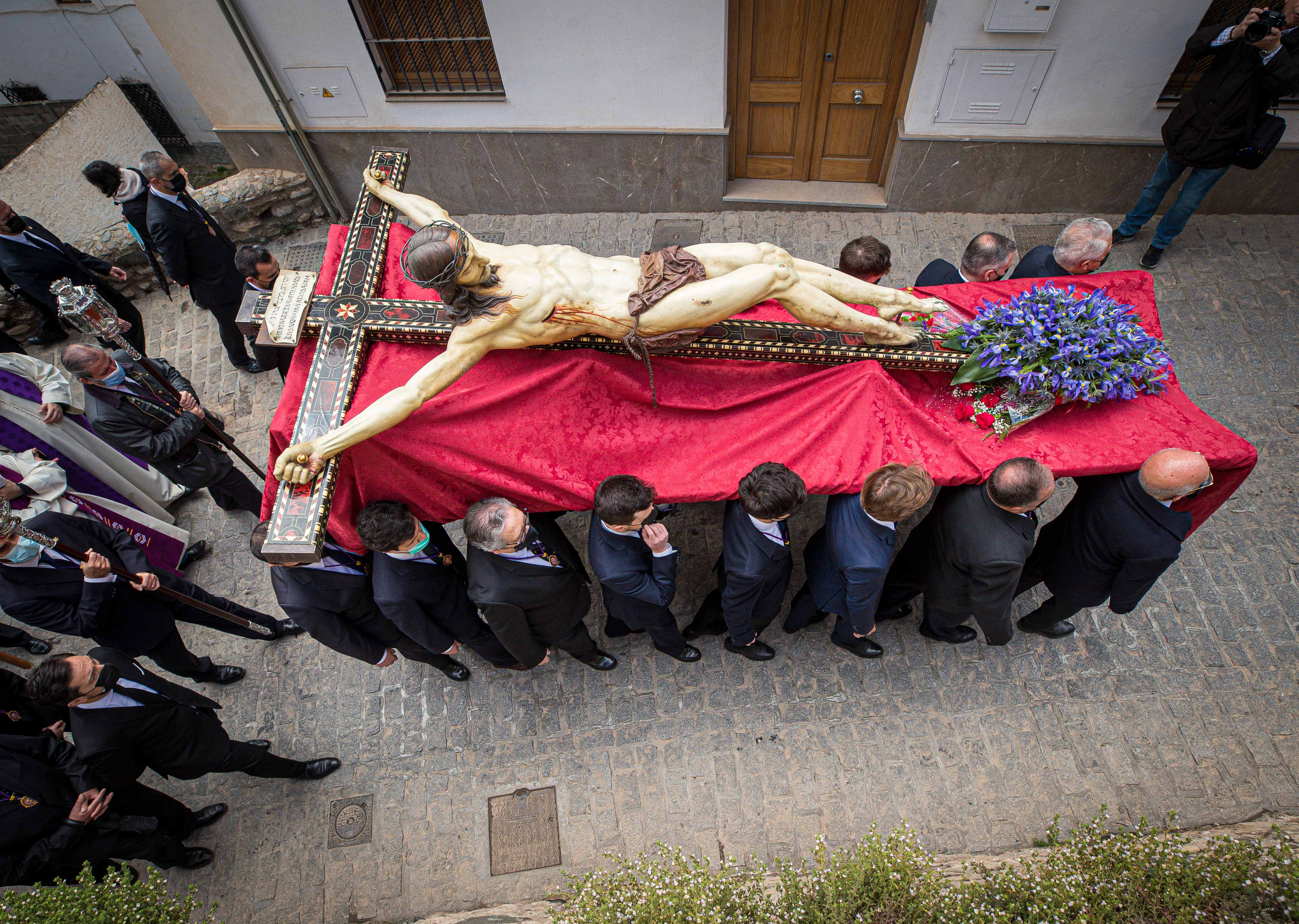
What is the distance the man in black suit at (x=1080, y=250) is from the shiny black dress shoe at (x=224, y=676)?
5.98 meters

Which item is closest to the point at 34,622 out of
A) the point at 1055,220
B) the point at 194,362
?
the point at 194,362

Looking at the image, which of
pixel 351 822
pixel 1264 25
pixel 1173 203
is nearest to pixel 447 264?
pixel 351 822

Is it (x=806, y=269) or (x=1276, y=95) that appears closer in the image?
(x=806, y=269)

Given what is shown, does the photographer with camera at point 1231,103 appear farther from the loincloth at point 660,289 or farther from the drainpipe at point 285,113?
the drainpipe at point 285,113

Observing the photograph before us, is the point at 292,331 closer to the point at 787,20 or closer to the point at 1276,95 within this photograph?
the point at 787,20

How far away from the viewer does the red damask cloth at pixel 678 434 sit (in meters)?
3.57

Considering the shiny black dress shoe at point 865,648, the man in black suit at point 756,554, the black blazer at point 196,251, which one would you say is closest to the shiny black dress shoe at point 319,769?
the man in black suit at point 756,554

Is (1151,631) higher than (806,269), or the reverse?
(806,269)

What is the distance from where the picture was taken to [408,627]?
3.74 metres

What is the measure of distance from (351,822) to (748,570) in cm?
291

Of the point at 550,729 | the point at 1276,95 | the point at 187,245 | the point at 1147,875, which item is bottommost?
the point at 550,729

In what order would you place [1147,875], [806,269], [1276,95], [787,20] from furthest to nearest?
[787,20] < [1276,95] < [806,269] < [1147,875]

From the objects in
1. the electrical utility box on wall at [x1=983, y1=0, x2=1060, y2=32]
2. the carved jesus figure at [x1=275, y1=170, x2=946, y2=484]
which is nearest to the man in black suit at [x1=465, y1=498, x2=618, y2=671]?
the carved jesus figure at [x1=275, y1=170, x2=946, y2=484]

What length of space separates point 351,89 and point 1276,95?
314 inches
